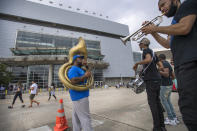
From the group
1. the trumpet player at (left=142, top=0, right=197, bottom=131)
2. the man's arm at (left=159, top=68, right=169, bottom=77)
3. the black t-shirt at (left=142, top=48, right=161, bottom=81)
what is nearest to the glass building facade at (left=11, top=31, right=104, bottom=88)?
the man's arm at (left=159, top=68, right=169, bottom=77)

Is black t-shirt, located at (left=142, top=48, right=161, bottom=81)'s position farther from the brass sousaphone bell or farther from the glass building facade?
the glass building facade

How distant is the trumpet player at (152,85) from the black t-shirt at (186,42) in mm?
1311

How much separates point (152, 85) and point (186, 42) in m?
1.52

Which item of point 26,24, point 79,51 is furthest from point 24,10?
point 79,51

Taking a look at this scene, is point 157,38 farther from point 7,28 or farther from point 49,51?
point 7,28

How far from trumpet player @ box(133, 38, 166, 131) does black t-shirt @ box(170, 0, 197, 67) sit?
131cm

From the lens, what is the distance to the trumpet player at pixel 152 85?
219 cm

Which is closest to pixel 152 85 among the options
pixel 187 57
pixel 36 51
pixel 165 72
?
pixel 165 72

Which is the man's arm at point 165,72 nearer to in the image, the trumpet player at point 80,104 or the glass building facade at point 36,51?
the trumpet player at point 80,104

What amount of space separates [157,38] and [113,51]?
39.7 metres

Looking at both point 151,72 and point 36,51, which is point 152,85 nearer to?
point 151,72

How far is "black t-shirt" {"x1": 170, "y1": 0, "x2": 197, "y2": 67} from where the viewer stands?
962 mm

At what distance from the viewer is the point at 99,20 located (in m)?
42.8

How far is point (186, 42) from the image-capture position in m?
1.02
